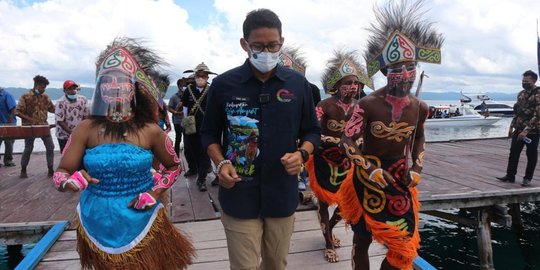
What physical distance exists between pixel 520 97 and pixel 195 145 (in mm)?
6318

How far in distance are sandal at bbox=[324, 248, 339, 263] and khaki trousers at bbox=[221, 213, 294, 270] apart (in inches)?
55.8

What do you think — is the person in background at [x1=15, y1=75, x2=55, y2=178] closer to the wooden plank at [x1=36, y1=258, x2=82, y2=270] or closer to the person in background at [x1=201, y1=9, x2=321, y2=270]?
the wooden plank at [x1=36, y1=258, x2=82, y2=270]

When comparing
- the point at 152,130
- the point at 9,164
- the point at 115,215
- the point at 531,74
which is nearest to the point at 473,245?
the point at 531,74

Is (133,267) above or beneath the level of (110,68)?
beneath

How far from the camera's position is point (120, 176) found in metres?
2.38

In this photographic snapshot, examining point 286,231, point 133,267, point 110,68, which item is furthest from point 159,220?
point 110,68

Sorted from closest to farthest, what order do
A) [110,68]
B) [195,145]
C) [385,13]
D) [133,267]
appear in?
1. [133,267]
2. [110,68]
3. [385,13]
4. [195,145]

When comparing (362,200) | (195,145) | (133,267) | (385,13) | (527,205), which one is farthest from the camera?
(527,205)

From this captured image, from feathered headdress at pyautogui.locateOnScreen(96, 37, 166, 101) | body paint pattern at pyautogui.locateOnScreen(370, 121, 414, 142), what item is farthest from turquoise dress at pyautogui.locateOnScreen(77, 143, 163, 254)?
body paint pattern at pyautogui.locateOnScreen(370, 121, 414, 142)

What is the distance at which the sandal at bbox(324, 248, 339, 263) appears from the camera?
3.75 m

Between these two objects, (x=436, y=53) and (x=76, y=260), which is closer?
(x=436, y=53)

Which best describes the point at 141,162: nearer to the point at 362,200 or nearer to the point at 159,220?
the point at 159,220

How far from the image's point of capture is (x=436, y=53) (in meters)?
3.18

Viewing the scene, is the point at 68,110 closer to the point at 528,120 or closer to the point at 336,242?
the point at 336,242
